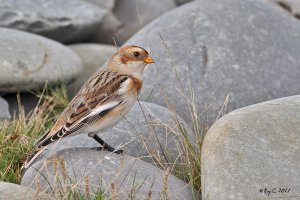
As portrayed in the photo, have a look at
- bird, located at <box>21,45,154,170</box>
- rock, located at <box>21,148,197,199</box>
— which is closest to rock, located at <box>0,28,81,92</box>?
bird, located at <box>21,45,154,170</box>

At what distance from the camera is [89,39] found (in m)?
8.86

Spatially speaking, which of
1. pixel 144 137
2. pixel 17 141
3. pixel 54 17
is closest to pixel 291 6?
pixel 54 17

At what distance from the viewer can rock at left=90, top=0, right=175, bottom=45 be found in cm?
915

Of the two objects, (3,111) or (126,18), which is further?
Answer: (126,18)

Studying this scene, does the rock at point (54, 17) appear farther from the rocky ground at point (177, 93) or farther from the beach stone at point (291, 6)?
the beach stone at point (291, 6)

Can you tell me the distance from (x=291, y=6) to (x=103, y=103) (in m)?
4.30

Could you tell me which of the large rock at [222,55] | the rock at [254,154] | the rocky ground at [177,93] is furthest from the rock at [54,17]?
the rock at [254,154]

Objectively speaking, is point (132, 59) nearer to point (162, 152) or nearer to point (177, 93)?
point (162, 152)

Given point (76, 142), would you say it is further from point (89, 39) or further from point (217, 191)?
point (89, 39)

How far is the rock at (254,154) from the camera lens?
4203 mm

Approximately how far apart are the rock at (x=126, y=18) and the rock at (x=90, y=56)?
684 mm

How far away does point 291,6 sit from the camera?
8516mm

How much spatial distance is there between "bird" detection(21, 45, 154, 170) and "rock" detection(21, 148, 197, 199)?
129mm

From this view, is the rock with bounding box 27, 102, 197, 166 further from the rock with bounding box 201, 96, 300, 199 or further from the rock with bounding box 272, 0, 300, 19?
the rock with bounding box 272, 0, 300, 19
